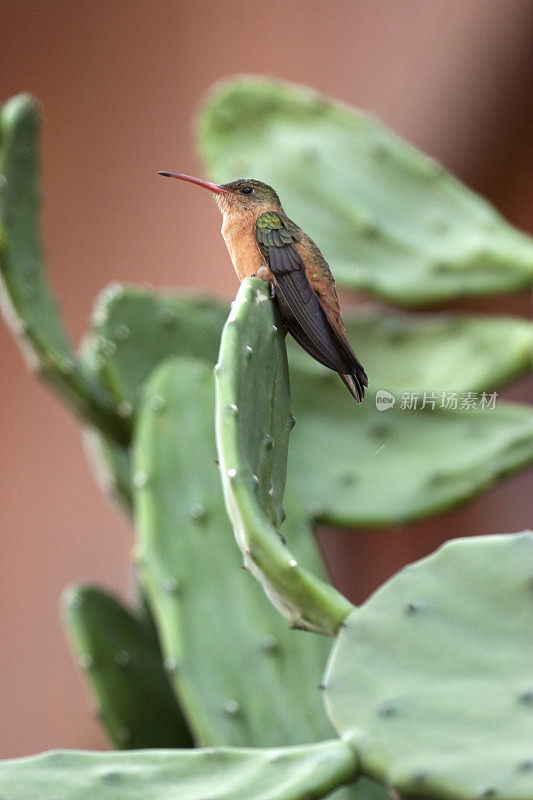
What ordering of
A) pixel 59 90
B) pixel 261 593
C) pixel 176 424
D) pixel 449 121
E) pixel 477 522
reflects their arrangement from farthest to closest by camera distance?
pixel 59 90 → pixel 449 121 → pixel 477 522 → pixel 176 424 → pixel 261 593

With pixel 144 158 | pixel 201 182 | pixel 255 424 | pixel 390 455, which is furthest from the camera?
pixel 144 158

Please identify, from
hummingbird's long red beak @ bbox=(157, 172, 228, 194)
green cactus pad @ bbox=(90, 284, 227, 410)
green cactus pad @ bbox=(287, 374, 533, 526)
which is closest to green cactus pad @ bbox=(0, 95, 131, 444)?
green cactus pad @ bbox=(90, 284, 227, 410)

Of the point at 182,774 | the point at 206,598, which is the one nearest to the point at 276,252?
the point at 182,774

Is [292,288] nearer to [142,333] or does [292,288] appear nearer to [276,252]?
[276,252]

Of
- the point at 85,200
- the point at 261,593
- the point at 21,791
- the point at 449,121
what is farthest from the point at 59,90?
the point at 21,791

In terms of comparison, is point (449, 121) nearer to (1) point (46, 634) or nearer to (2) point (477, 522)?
(2) point (477, 522)

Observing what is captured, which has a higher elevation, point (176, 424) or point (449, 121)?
point (449, 121)

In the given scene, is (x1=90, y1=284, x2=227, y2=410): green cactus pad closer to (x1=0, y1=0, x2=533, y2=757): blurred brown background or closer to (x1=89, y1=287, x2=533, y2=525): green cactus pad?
(x1=89, y1=287, x2=533, y2=525): green cactus pad

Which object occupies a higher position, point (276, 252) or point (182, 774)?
point (276, 252)
